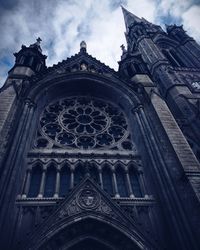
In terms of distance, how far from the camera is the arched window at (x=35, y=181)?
965cm

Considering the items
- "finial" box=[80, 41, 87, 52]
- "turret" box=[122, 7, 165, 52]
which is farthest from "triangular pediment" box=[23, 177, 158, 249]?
"turret" box=[122, 7, 165, 52]

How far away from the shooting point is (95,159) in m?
11.1

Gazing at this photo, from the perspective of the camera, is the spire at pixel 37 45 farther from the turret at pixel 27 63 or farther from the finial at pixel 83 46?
the finial at pixel 83 46

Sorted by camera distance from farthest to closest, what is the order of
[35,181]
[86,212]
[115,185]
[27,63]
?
[27,63], [35,181], [115,185], [86,212]

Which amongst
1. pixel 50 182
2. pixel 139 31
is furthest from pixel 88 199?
pixel 139 31

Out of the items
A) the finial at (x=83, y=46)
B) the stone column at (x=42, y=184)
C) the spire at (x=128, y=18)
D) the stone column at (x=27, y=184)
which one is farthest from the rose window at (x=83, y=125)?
the spire at (x=128, y=18)

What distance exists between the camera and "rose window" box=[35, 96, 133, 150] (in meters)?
12.3

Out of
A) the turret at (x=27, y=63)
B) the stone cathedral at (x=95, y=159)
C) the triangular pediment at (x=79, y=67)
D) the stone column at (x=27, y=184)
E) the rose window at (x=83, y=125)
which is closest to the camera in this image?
the stone cathedral at (x=95, y=159)

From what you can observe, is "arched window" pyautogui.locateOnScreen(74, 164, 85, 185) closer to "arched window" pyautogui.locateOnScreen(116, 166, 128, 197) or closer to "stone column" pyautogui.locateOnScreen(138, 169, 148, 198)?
"arched window" pyautogui.locateOnScreen(116, 166, 128, 197)

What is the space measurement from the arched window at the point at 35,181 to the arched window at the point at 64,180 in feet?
2.88

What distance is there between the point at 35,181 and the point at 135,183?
405 centimetres

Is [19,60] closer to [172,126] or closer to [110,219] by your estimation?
[172,126]

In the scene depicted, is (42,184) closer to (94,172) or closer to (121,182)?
(94,172)

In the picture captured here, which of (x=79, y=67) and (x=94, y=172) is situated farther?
(x=79, y=67)
